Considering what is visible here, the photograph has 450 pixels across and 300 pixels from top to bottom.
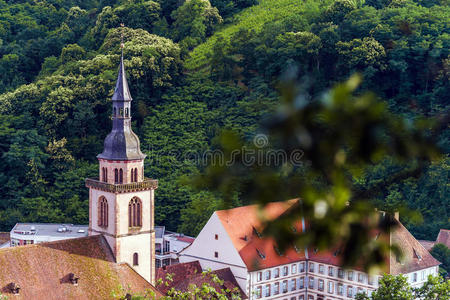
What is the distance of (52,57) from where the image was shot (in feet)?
224

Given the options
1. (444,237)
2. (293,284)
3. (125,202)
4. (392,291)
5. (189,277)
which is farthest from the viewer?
(444,237)

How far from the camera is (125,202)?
108 feet

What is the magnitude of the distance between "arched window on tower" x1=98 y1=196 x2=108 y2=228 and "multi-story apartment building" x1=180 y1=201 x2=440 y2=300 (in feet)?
23.9

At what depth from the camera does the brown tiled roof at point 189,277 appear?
3541 cm

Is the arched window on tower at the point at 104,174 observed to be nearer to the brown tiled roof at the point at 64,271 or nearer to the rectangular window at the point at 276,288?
the brown tiled roof at the point at 64,271

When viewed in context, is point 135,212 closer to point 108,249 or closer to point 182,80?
point 108,249

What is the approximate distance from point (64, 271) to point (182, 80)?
3231 centimetres

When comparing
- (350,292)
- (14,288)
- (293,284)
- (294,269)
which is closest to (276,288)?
(293,284)

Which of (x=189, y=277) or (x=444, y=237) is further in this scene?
(x=444, y=237)

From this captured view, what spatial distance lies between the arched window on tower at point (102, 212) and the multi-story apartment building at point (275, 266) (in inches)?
286

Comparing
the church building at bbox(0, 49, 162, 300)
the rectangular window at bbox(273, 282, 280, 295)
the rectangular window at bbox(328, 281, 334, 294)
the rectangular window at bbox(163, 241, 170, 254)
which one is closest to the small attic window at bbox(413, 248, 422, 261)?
the rectangular window at bbox(328, 281, 334, 294)

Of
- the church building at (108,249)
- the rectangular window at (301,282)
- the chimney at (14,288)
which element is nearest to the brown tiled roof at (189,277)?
the church building at (108,249)

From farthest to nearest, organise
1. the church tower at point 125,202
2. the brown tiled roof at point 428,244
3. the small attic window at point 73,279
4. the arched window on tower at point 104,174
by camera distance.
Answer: the brown tiled roof at point 428,244 → the arched window on tower at point 104,174 → the church tower at point 125,202 → the small attic window at point 73,279

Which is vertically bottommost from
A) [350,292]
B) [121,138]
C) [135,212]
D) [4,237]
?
[350,292]
